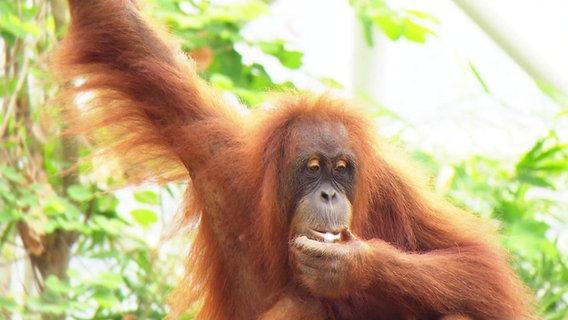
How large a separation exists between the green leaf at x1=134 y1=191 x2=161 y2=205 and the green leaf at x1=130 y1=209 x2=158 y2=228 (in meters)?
0.05

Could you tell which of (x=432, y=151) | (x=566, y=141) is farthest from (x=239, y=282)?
(x=566, y=141)

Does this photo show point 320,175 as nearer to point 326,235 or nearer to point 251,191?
point 326,235

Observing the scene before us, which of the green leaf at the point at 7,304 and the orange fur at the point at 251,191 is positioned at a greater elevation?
the orange fur at the point at 251,191

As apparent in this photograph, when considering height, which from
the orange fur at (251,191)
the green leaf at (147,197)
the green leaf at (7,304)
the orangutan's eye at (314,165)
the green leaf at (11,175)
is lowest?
the green leaf at (7,304)

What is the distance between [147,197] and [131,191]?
4.3 inches

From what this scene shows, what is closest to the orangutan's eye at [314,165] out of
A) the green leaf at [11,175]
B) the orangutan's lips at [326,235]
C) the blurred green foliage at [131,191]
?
the orangutan's lips at [326,235]

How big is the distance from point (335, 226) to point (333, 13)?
13.6 ft

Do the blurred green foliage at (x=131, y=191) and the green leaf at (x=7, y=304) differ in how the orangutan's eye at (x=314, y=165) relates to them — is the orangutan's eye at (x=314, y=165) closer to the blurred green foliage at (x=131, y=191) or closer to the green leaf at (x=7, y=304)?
the blurred green foliage at (x=131, y=191)

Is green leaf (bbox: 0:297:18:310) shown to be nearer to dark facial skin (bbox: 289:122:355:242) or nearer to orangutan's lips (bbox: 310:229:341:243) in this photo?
dark facial skin (bbox: 289:122:355:242)

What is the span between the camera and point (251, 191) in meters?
3.60

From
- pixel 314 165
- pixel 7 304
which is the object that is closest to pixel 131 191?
pixel 7 304

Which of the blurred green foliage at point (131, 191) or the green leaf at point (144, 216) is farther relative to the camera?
the green leaf at point (144, 216)

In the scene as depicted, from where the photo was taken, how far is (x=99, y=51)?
144 inches

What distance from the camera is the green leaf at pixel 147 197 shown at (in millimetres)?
5143
